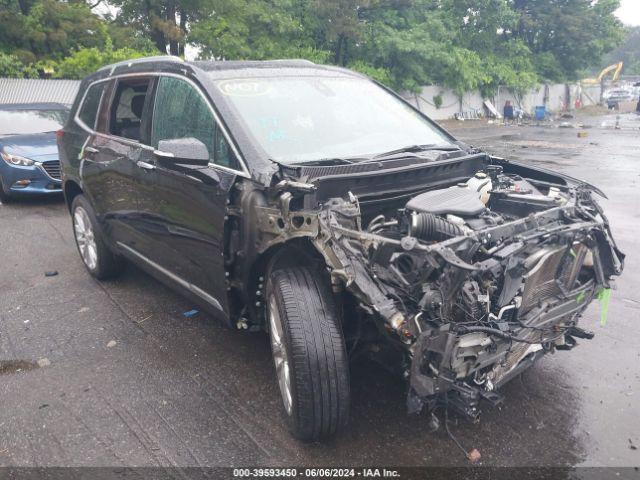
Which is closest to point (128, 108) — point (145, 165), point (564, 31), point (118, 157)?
point (118, 157)

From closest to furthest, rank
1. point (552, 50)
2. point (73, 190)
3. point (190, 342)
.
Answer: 1. point (190, 342)
2. point (73, 190)
3. point (552, 50)

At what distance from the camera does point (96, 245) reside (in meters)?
5.24

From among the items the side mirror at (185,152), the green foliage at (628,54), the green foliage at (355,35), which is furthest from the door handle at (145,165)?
the green foliage at (628,54)

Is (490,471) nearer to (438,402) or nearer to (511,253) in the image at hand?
(438,402)

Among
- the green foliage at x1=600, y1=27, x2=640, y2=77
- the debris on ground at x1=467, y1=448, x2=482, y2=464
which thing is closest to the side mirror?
the debris on ground at x1=467, y1=448, x2=482, y2=464

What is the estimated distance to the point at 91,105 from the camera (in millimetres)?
5164

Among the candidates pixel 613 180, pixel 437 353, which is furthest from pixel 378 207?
pixel 613 180

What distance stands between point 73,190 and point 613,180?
31.6ft

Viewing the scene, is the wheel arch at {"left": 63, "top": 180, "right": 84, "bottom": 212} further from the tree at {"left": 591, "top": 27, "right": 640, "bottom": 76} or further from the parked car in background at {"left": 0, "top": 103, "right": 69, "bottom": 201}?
the tree at {"left": 591, "top": 27, "right": 640, "bottom": 76}

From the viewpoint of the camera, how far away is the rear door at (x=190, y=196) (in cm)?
336

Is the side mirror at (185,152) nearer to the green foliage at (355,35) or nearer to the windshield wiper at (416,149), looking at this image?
the windshield wiper at (416,149)

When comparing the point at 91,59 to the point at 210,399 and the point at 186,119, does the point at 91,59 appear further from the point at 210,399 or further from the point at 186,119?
the point at 210,399

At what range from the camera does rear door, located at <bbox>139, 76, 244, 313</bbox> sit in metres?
3.36

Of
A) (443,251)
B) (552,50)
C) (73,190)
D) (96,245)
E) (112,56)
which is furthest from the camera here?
(552,50)
